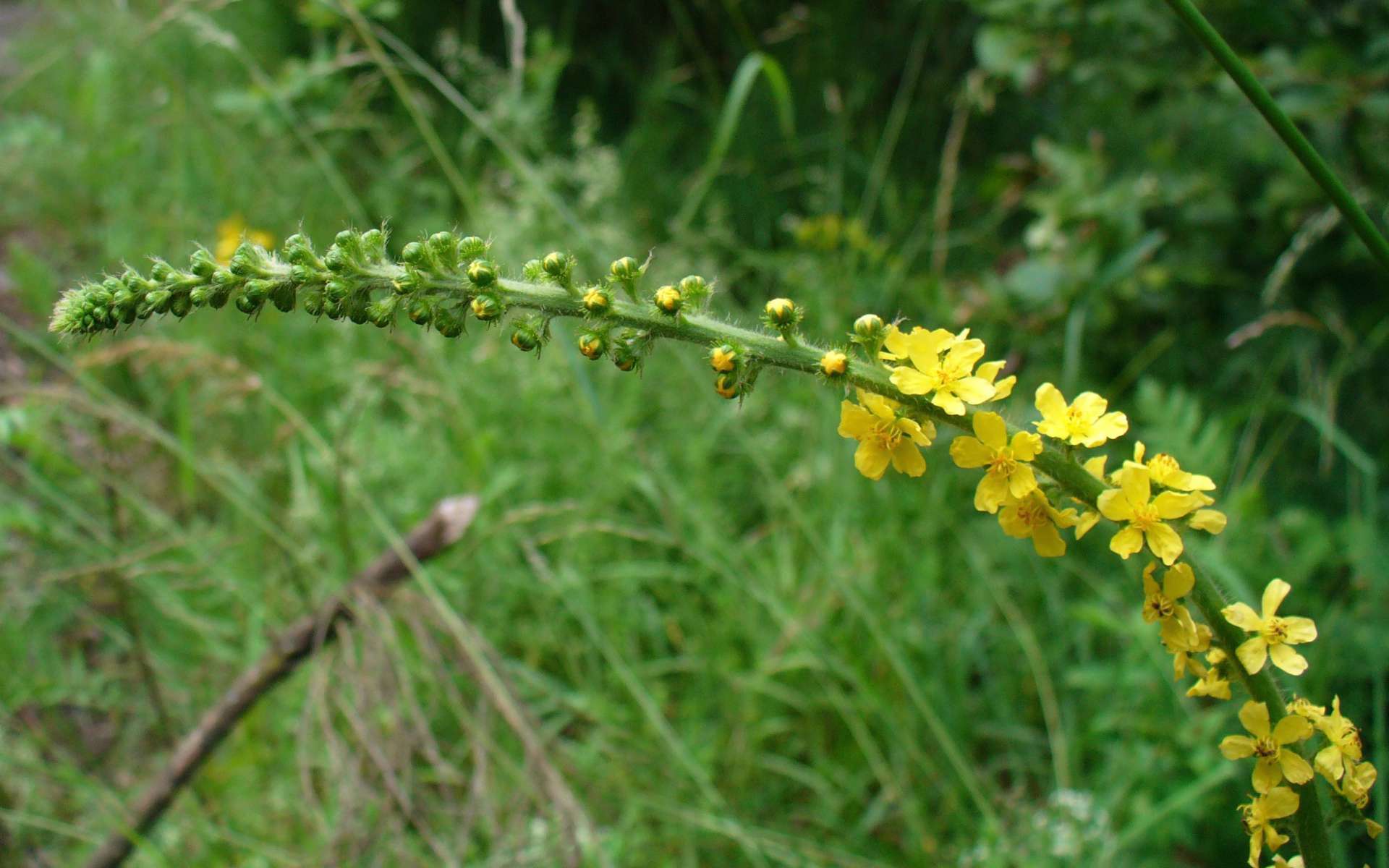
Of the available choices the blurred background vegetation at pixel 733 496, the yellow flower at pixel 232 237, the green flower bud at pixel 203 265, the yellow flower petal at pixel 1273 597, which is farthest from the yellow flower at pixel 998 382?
the yellow flower at pixel 232 237

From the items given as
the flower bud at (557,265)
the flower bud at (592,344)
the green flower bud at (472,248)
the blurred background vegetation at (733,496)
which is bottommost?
the blurred background vegetation at (733,496)

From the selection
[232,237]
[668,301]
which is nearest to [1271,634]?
[668,301]

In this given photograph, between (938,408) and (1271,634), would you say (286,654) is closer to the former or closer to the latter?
(938,408)

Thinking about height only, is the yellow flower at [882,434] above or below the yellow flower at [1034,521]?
above

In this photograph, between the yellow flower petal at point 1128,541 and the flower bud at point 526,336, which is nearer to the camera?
the yellow flower petal at point 1128,541

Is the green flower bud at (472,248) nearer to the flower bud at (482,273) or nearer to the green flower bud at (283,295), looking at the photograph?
the flower bud at (482,273)

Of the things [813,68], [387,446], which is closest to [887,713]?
[387,446]

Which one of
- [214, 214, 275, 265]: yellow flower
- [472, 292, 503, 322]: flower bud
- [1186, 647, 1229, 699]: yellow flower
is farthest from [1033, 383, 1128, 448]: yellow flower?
[214, 214, 275, 265]: yellow flower
